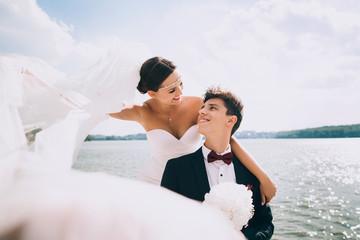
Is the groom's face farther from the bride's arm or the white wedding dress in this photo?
the white wedding dress

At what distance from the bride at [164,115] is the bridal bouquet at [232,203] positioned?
1122 mm

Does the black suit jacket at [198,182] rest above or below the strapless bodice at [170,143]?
below

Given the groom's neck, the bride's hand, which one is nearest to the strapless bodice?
the groom's neck

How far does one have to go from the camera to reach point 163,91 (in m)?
3.61

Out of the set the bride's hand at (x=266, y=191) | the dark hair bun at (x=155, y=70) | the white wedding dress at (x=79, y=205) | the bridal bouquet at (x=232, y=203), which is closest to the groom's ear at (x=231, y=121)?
the bride's hand at (x=266, y=191)

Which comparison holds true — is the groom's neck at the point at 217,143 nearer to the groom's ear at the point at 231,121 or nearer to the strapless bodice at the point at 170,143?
the groom's ear at the point at 231,121

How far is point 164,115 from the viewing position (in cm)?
413

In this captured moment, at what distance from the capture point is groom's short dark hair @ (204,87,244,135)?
11.0 ft

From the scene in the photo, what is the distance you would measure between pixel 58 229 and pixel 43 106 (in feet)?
5.81

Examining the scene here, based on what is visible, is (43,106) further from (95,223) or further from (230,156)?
(230,156)

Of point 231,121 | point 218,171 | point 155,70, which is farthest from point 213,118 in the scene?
point 155,70

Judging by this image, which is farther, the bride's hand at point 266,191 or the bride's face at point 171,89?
the bride's face at point 171,89

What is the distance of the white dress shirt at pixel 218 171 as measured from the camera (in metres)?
3.12

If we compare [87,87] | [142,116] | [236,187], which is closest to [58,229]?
[236,187]
